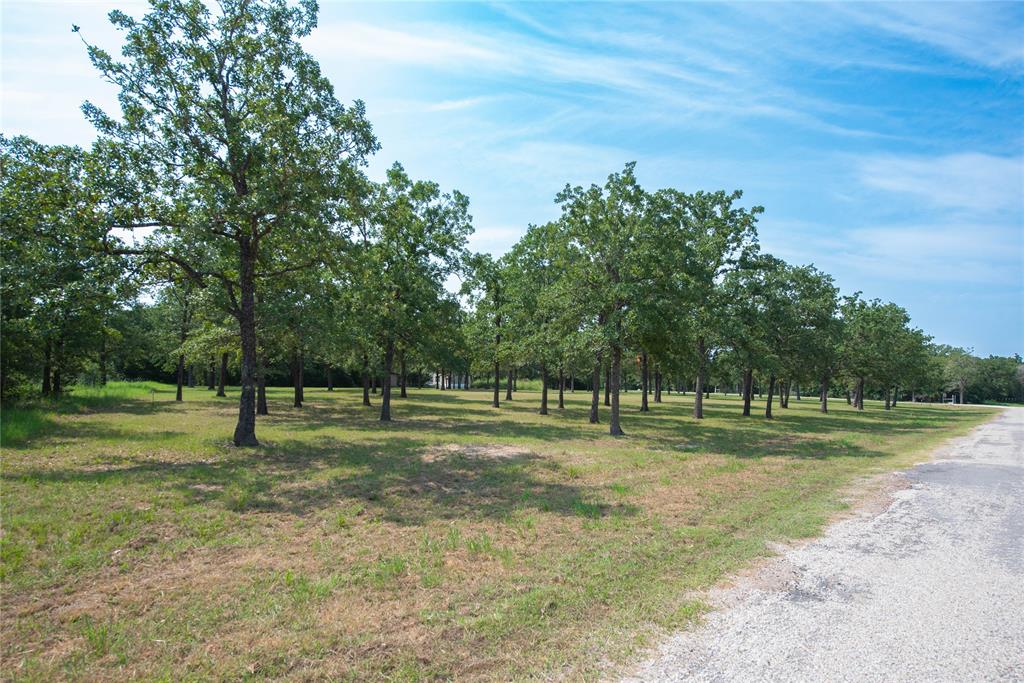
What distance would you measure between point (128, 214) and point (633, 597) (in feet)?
40.4

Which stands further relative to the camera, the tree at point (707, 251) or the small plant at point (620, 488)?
the tree at point (707, 251)

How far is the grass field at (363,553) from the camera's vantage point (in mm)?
3965

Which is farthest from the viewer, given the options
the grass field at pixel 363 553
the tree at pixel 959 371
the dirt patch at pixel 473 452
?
the tree at pixel 959 371

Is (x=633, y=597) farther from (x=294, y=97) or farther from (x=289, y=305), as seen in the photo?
(x=289, y=305)

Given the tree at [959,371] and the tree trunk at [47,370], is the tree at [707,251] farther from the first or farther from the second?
the tree at [959,371]

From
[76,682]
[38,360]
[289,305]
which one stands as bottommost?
[76,682]

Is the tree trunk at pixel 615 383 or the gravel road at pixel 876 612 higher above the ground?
the tree trunk at pixel 615 383

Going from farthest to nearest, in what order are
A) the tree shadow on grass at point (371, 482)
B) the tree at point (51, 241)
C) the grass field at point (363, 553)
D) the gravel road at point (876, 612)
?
the tree at point (51, 241) → the tree shadow on grass at point (371, 482) → the grass field at point (363, 553) → the gravel road at point (876, 612)

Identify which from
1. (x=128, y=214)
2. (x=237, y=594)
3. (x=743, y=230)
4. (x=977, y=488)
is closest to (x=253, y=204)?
(x=128, y=214)

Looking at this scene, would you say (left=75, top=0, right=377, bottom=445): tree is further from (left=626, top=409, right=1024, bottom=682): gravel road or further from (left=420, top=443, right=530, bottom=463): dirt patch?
(left=626, top=409, right=1024, bottom=682): gravel road

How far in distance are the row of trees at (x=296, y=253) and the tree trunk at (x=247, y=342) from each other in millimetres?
53

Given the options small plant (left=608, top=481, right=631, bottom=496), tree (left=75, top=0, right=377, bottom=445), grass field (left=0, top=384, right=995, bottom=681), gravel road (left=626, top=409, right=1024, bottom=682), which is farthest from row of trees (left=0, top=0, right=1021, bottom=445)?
gravel road (left=626, top=409, right=1024, bottom=682)

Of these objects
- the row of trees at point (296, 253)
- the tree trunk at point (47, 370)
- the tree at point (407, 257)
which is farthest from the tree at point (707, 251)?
the tree trunk at point (47, 370)

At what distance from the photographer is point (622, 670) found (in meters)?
3.73
